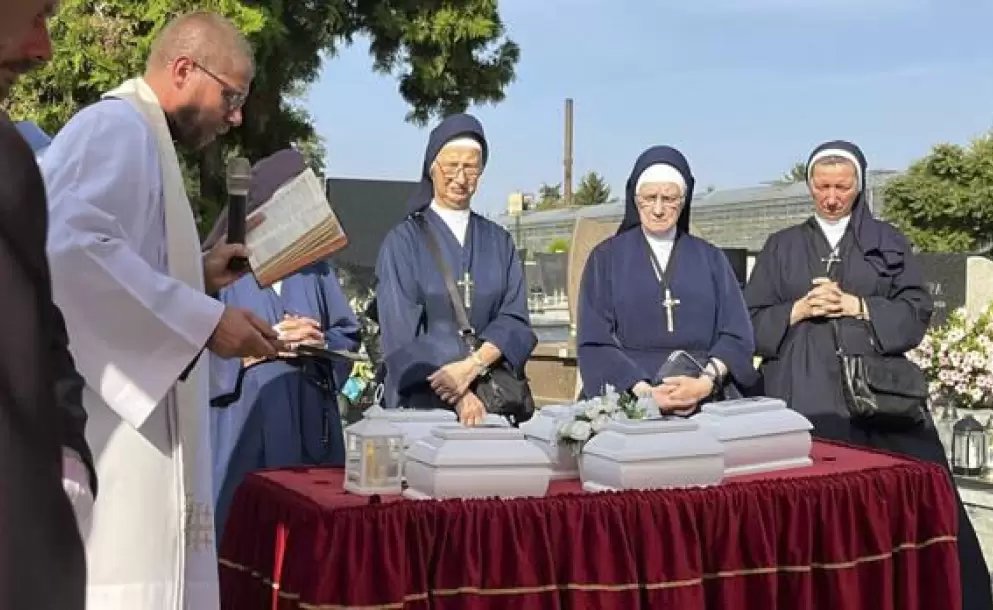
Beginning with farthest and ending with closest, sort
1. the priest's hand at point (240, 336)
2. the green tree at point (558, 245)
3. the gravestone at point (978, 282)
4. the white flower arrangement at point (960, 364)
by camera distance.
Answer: the green tree at point (558, 245)
the gravestone at point (978, 282)
the white flower arrangement at point (960, 364)
the priest's hand at point (240, 336)

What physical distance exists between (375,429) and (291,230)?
62 centimetres

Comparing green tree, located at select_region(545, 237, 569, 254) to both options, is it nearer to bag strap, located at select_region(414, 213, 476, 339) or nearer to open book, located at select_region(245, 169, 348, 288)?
bag strap, located at select_region(414, 213, 476, 339)

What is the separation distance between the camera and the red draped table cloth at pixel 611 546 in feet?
9.75

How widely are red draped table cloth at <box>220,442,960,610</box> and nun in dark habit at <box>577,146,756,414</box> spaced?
27.0 inches

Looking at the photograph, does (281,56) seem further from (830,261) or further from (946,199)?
(946,199)

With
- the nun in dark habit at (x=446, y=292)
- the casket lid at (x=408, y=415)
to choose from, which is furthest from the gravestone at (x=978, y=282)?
the casket lid at (x=408, y=415)

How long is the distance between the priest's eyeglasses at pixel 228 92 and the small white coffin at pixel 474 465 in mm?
1020

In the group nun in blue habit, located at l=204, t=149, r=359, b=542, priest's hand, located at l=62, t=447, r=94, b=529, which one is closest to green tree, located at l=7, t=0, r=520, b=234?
nun in blue habit, located at l=204, t=149, r=359, b=542

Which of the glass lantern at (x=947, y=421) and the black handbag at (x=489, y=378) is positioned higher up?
the black handbag at (x=489, y=378)

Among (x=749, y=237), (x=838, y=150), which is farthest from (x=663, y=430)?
(x=749, y=237)

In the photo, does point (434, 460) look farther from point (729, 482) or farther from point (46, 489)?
point (46, 489)

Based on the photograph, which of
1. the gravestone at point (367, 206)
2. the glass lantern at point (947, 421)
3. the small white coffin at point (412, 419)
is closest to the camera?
the small white coffin at point (412, 419)

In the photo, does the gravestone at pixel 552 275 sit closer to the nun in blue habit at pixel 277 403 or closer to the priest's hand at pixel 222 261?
the nun in blue habit at pixel 277 403

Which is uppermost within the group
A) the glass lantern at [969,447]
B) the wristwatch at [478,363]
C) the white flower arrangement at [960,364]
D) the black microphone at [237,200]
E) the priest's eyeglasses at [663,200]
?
the priest's eyeglasses at [663,200]
